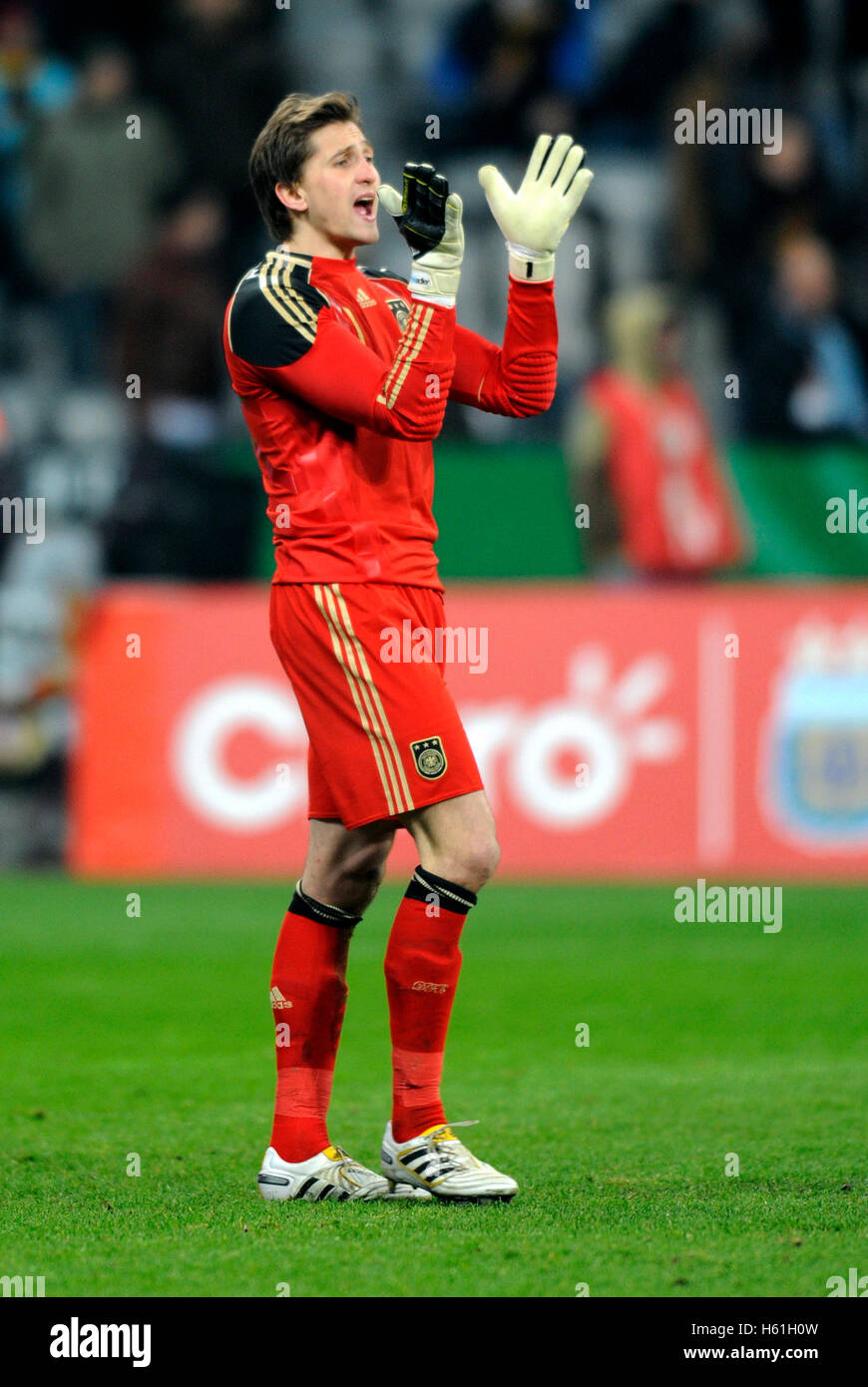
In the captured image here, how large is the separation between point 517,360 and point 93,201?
9.12 meters

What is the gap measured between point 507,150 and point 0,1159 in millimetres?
10122

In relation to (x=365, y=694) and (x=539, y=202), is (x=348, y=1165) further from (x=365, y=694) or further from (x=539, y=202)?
(x=539, y=202)

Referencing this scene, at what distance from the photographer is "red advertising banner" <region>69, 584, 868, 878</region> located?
33.2 feet

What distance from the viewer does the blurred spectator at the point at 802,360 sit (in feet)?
40.5

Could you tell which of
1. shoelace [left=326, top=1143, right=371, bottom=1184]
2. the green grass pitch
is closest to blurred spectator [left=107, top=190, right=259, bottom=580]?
the green grass pitch

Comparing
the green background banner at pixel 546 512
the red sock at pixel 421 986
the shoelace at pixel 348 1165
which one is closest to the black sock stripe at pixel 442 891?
the red sock at pixel 421 986

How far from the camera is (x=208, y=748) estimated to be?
1034cm

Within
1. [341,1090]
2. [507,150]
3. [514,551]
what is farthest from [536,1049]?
[507,150]

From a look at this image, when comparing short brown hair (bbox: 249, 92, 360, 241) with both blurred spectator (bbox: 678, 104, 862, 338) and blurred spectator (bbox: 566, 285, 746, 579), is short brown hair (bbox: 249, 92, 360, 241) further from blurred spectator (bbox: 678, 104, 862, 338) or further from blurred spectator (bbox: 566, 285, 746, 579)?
blurred spectator (bbox: 678, 104, 862, 338)

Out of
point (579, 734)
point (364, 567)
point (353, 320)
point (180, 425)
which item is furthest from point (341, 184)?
point (180, 425)

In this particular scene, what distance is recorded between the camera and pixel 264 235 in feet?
43.9

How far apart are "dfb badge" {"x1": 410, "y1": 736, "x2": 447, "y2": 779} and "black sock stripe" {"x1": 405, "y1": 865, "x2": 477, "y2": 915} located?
21 centimetres

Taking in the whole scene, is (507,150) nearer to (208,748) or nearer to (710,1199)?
(208,748)
